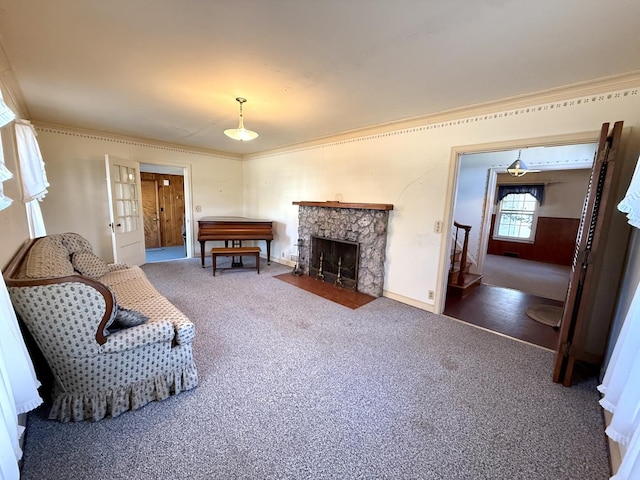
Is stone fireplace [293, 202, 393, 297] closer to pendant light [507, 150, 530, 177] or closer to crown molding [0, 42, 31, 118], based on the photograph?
pendant light [507, 150, 530, 177]

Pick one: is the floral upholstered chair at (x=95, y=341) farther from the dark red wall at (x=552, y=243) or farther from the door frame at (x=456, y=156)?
the dark red wall at (x=552, y=243)

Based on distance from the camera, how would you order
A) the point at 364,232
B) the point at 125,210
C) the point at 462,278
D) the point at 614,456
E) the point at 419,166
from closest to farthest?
the point at 614,456
the point at 419,166
the point at 364,232
the point at 462,278
the point at 125,210

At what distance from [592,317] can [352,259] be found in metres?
2.65

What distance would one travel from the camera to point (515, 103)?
8.20 feet

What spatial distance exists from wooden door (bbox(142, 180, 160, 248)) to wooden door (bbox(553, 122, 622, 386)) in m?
8.05

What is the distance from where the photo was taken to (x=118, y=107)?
3.14 meters

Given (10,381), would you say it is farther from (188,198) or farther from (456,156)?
(188,198)

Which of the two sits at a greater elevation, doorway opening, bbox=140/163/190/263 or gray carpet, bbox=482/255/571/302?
doorway opening, bbox=140/163/190/263

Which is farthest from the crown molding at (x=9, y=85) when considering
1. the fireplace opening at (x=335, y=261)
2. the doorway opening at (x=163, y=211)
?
the doorway opening at (x=163, y=211)

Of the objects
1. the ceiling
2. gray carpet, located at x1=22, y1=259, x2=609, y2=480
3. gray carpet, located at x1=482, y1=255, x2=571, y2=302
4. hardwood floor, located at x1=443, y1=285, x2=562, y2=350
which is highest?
→ the ceiling

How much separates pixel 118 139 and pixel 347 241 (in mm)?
4351

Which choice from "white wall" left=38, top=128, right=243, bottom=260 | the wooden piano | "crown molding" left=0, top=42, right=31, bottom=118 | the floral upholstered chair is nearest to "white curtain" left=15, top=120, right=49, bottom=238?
"crown molding" left=0, top=42, right=31, bottom=118

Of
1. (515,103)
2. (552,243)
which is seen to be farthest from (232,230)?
(552,243)

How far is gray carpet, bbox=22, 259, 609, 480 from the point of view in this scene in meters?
1.34
